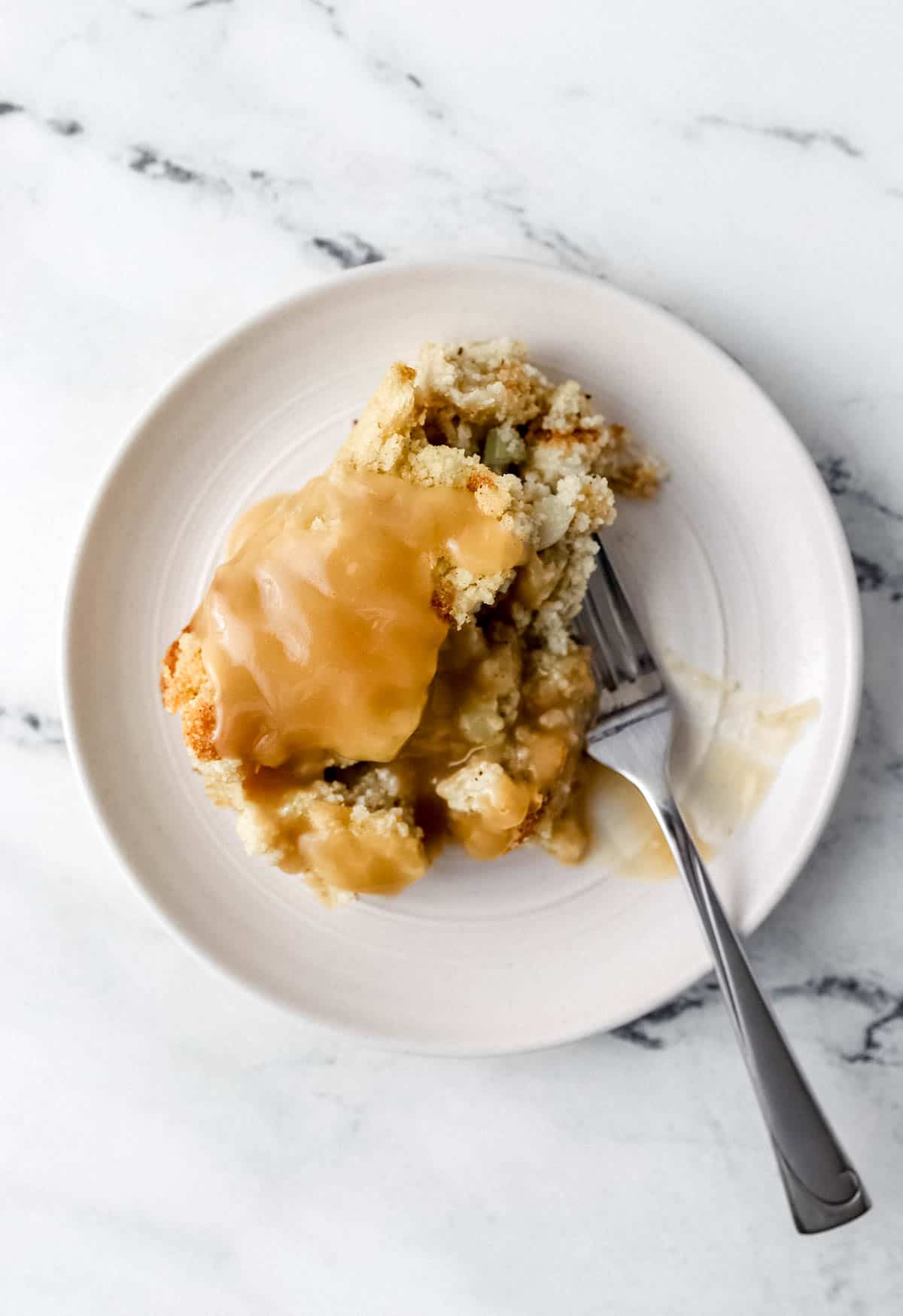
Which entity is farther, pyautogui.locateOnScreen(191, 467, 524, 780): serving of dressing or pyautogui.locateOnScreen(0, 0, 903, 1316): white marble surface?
pyautogui.locateOnScreen(0, 0, 903, 1316): white marble surface

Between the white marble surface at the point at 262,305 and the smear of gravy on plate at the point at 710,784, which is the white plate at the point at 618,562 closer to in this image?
the smear of gravy on plate at the point at 710,784

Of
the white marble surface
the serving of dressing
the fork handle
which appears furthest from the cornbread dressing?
the white marble surface

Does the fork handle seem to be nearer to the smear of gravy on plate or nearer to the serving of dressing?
the smear of gravy on plate

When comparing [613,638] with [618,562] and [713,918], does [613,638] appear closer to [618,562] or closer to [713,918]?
[618,562]

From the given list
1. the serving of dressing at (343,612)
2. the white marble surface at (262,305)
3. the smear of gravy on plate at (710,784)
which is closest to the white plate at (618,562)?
the smear of gravy on plate at (710,784)

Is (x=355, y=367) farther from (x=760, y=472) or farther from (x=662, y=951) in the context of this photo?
(x=662, y=951)

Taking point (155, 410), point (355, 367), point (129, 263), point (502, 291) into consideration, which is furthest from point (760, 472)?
point (129, 263)
